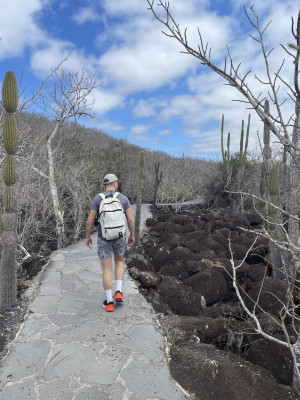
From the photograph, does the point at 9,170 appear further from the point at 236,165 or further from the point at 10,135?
the point at 236,165

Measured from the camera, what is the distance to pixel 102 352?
313 cm

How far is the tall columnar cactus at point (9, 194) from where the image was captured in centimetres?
420

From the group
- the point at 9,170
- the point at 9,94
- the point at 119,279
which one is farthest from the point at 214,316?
the point at 9,94

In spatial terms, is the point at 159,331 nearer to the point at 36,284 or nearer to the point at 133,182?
the point at 36,284

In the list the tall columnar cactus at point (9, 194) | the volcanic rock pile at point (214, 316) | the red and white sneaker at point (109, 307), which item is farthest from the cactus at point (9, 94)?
the volcanic rock pile at point (214, 316)

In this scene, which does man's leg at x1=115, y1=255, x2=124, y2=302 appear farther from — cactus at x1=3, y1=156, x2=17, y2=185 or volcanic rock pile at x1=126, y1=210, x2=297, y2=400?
cactus at x1=3, y1=156, x2=17, y2=185

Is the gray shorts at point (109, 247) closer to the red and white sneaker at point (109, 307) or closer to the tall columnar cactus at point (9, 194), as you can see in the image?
the red and white sneaker at point (109, 307)

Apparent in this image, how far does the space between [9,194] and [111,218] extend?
4.72 feet

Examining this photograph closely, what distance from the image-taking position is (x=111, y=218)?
3.88 metres

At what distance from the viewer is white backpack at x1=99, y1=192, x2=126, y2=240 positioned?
388cm

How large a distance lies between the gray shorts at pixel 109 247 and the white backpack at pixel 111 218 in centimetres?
15

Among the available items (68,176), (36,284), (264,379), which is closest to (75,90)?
(68,176)

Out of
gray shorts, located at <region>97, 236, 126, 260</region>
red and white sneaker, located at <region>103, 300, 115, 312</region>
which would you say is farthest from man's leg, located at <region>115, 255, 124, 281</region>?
red and white sneaker, located at <region>103, 300, 115, 312</region>

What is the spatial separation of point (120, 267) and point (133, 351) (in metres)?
1.29
